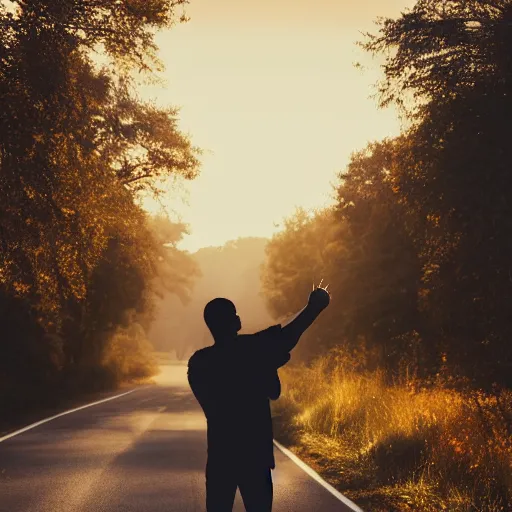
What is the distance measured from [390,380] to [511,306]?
13.4m

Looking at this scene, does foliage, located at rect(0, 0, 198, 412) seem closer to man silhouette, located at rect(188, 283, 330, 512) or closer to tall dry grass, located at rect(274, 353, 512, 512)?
tall dry grass, located at rect(274, 353, 512, 512)

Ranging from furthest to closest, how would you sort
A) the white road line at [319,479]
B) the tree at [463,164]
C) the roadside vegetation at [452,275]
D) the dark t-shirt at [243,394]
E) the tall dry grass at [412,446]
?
the tree at [463,164]
the roadside vegetation at [452,275]
the white road line at [319,479]
the tall dry grass at [412,446]
the dark t-shirt at [243,394]

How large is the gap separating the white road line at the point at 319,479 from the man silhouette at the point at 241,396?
4651mm

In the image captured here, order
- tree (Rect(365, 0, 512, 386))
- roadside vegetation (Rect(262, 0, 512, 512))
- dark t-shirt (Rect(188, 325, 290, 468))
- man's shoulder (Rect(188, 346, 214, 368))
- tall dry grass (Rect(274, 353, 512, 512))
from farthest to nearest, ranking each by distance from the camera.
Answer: tree (Rect(365, 0, 512, 386))
roadside vegetation (Rect(262, 0, 512, 512))
tall dry grass (Rect(274, 353, 512, 512))
man's shoulder (Rect(188, 346, 214, 368))
dark t-shirt (Rect(188, 325, 290, 468))

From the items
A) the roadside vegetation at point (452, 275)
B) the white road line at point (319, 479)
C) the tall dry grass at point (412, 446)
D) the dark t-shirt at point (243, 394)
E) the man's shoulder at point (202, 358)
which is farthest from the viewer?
the roadside vegetation at point (452, 275)

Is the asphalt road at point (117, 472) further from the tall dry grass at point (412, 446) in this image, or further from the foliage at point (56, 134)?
the foliage at point (56, 134)

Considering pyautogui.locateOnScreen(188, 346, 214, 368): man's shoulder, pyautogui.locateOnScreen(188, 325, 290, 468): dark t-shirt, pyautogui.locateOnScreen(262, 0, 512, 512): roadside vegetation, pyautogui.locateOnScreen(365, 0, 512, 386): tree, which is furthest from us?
pyautogui.locateOnScreen(365, 0, 512, 386): tree

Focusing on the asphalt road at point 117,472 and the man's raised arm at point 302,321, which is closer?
the man's raised arm at point 302,321

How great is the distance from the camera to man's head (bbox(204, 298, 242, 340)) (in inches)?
212

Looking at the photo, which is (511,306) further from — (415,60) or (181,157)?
(181,157)

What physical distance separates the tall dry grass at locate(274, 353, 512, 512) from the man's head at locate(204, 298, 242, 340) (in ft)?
14.8

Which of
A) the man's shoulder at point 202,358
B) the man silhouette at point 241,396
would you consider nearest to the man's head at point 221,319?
the man silhouette at point 241,396

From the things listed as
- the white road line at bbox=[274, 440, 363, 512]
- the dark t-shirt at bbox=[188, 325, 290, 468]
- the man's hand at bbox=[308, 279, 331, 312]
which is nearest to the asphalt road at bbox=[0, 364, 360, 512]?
the white road line at bbox=[274, 440, 363, 512]

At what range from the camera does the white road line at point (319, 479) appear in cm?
1004
